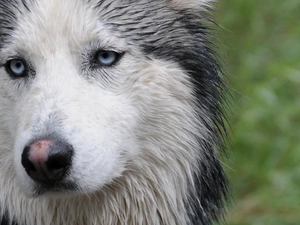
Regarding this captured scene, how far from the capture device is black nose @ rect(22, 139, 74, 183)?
2629 mm

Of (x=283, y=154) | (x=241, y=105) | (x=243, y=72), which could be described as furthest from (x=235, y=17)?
(x=283, y=154)

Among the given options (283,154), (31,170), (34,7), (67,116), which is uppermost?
(34,7)

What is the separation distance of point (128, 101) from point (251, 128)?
8.47 ft

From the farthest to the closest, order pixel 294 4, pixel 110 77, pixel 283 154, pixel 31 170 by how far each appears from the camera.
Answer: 1. pixel 294 4
2. pixel 283 154
3. pixel 110 77
4. pixel 31 170

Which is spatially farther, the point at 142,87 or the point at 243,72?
the point at 243,72

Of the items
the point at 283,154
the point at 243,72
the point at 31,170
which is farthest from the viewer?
the point at 243,72

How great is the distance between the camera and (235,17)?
6.06 m

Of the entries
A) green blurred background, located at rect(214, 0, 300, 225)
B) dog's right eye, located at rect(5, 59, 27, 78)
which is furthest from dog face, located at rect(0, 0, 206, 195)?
green blurred background, located at rect(214, 0, 300, 225)

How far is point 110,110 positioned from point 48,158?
40 cm

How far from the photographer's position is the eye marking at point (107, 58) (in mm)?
2988

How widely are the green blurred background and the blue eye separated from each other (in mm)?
1748

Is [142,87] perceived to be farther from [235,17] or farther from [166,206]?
[235,17]

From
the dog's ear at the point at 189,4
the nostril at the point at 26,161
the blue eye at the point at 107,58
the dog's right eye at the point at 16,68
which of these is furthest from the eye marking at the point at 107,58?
the nostril at the point at 26,161

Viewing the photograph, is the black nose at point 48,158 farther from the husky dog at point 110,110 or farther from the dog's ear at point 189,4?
the dog's ear at point 189,4
